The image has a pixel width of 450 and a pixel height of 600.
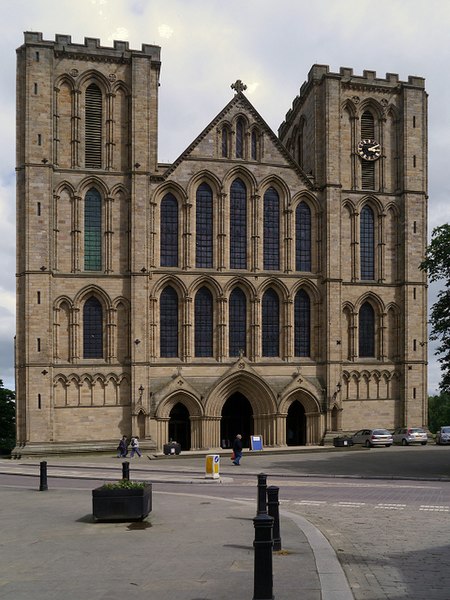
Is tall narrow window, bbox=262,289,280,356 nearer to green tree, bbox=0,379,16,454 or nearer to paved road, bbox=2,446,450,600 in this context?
paved road, bbox=2,446,450,600

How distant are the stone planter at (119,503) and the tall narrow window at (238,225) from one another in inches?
1238

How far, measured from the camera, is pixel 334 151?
4716 cm

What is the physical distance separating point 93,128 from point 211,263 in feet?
35.4

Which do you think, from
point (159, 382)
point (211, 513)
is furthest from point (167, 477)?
point (159, 382)

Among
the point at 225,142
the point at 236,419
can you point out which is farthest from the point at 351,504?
the point at 225,142

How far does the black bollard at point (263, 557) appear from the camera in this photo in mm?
8180

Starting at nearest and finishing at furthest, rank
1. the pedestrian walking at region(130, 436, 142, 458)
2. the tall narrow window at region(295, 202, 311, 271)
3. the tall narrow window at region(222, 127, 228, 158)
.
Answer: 1. the pedestrian walking at region(130, 436, 142, 458)
2. the tall narrow window at region(222, 127, 228, 158)
3. the tall narrow window at region(295, 202, 311, 271)

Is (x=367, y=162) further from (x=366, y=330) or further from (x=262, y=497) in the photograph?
(x=262, y=497)

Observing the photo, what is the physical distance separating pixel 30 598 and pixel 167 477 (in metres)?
18.6

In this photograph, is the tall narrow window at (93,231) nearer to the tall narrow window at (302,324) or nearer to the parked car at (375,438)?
the tall narrow window at (302,324)

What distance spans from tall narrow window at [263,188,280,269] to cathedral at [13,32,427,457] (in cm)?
9

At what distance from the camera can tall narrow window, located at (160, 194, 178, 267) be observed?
147ft

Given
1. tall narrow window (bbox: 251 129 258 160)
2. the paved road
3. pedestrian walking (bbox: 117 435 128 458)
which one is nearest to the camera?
the paved road

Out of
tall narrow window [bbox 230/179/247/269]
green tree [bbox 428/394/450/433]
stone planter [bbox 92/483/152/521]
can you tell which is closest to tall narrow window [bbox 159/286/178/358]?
tall narrow window [bbox 230/179/247/269]
